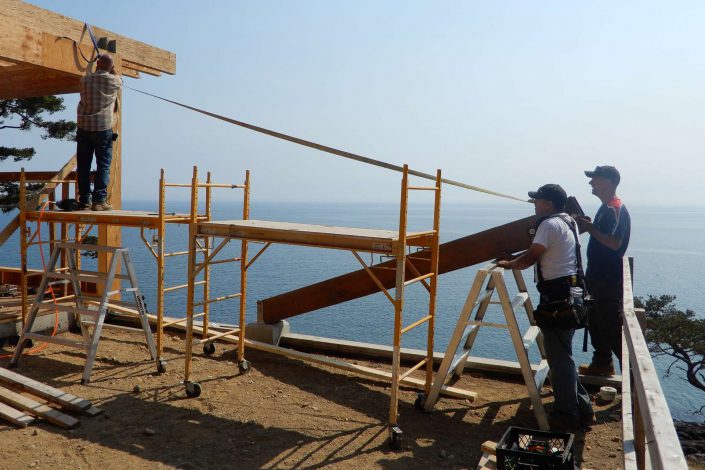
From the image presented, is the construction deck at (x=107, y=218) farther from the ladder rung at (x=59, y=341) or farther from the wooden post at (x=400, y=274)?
the wooden post at (x=400, y=274)

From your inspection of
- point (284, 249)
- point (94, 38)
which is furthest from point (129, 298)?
point (284, 249)

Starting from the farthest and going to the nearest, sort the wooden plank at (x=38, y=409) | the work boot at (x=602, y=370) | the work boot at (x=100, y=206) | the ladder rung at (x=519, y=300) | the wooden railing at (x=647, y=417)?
the work boot at (x=100, y=206)
the work boot at (x=602, y=370)
the ladder rung at (x=519, y=300)
the wooden plank at (x=38, y=409)
the wooden railing at (x=647, y=417)

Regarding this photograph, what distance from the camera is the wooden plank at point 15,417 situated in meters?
5.17

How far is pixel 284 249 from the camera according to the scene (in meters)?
59.0

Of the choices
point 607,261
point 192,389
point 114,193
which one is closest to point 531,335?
point 607,261

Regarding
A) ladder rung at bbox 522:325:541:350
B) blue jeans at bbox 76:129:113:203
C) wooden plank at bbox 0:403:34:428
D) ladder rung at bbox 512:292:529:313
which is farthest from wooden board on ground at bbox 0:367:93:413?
ladder rung at bbox 522:325:541:350

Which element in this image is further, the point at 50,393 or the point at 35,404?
the point at 50,393

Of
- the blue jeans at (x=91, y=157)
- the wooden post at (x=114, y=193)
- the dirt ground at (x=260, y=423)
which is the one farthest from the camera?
the wooden post at (x=114, y=193)

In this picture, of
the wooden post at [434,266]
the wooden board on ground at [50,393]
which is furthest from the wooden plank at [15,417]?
the wooden post at [434,266]

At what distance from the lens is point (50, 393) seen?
569 cm

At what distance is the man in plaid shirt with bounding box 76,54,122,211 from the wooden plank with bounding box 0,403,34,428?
288 cm

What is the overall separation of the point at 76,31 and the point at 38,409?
5.81 m

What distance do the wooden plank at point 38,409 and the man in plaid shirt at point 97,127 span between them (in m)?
2.65

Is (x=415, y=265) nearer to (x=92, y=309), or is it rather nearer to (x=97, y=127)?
(x=92, y=309)
